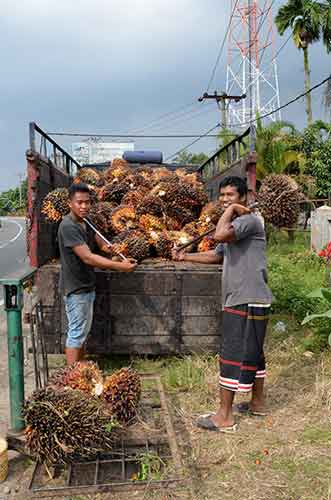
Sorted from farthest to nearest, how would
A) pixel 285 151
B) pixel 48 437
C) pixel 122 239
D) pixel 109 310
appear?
1. pixel 285 151
2. pixel 122 239
3. pixel 109 310
4. pixel 48 437

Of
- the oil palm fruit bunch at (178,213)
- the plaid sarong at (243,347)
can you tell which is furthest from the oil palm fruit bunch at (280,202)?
the oil palm fruit bunch at (178,213)

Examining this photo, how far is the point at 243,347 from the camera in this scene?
342 centimetres

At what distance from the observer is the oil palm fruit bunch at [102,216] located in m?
4.99

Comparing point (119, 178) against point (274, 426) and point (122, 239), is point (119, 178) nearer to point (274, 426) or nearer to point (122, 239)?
point (122, 239)

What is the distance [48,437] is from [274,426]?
1.77m

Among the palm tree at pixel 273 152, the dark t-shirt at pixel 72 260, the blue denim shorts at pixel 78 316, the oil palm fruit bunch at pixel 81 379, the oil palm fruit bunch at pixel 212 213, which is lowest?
the oil palm fruit bunch at pixel 81 379

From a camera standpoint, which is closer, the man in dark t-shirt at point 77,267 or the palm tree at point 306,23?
the man in dark t-shirt at point 77,267

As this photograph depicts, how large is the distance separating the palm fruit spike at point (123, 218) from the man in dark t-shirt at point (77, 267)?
1173 mm

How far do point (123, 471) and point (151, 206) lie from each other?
3.13 meters

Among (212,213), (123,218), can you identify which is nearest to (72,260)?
(123,218)

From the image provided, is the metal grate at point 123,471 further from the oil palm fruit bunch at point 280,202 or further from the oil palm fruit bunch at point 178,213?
the oil palm fruit bunch at point 178,213

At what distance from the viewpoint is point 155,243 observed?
4.83 m

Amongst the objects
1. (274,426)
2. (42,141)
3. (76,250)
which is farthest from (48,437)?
(42,141)

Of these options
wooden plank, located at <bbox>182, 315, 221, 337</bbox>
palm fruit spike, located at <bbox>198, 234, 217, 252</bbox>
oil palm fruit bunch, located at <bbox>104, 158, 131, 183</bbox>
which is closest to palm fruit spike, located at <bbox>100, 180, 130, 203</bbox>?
oil palm fruit bunch, located at <bbox>104, 158, 131, 183</bbox>
